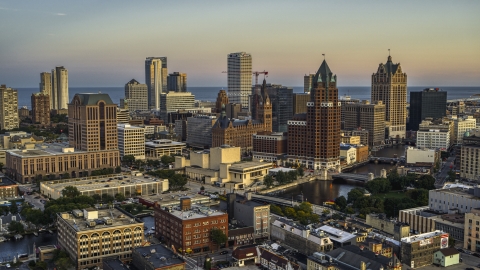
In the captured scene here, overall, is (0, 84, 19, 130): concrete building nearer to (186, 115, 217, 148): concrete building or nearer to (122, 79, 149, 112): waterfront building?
(186, 115, 217, 148): concrete building

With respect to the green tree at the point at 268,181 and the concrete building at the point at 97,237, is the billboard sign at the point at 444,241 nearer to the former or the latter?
the concrete building at the point at 97,237

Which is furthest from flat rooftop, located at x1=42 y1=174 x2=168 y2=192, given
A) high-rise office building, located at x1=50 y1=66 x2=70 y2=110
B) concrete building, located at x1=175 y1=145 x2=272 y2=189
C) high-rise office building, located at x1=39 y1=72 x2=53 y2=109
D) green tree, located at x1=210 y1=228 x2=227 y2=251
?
high-rise office building, located at x1=50 y1=66 x2=70 y2=110

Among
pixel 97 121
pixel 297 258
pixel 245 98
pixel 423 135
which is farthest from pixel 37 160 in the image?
pixel 245 98


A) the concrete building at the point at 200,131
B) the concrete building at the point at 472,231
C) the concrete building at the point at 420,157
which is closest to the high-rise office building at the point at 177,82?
the concrete building at the point at 200,131

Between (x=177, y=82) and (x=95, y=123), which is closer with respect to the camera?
(x=95, y=123)

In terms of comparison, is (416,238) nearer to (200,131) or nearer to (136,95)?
(200,131)

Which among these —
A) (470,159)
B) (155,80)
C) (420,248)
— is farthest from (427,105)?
(155,80)
